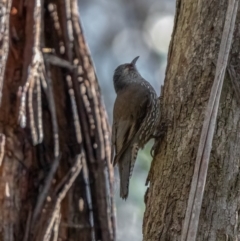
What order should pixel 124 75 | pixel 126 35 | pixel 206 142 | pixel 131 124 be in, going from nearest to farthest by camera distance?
pixel 206 142
pixel 131 124
pixel 124 75
pixel 126 35

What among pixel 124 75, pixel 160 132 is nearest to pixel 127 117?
pixel 124 75

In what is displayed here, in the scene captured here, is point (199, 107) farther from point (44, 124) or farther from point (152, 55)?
point (152, 55)

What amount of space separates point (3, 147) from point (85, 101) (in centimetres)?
54

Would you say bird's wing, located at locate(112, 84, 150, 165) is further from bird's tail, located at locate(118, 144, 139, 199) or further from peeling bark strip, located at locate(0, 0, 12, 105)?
peeling bark strip, located at locate(0, 0, 12, 105)

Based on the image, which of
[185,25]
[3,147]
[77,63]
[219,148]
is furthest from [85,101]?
[219,148]

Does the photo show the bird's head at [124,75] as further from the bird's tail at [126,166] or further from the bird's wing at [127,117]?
the bird's tail at [126,166]

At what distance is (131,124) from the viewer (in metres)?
3.93

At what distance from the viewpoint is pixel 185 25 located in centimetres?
333

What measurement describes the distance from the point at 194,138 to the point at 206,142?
0.30 meters

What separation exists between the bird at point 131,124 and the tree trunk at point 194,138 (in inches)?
18.2

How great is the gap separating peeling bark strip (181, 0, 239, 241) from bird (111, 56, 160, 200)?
821 mm

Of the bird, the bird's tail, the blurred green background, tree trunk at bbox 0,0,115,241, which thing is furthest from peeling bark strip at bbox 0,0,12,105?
the blurred green background

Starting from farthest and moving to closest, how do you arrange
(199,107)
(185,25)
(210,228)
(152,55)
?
(152,55) → (185,25) → (199,107) → (210,228)

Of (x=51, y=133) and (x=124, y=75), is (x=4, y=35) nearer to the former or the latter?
(x=51, y=133)
